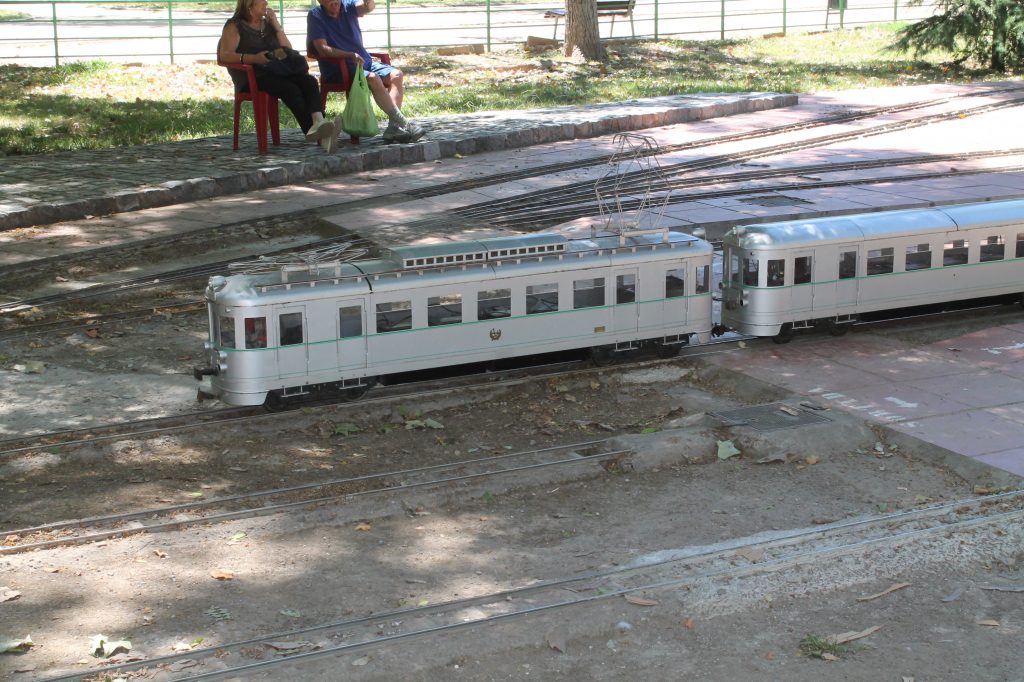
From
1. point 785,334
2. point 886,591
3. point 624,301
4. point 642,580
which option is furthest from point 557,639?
point 785,334

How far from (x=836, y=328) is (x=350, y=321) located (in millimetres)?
6044

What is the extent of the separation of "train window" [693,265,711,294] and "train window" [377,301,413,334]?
3.36 m

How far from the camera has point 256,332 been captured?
11891 mm

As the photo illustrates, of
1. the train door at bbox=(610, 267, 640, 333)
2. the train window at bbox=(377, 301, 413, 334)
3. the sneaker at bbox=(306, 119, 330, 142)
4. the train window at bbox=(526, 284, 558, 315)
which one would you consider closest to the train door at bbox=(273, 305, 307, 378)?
the train window at bbox=(377, 301, 413, 334)

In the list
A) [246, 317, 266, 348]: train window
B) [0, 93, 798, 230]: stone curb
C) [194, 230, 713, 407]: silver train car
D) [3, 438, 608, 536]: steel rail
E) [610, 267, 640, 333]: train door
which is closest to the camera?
[3, 438, 608, 536]: steel rail

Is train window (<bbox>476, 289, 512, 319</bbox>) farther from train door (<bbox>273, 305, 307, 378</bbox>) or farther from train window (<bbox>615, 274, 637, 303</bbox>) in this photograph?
train door (<bbox>273, 305, 307, 378</bbox>)

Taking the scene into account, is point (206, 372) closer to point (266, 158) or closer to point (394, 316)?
point (394, 316)

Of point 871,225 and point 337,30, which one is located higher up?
point 337,30

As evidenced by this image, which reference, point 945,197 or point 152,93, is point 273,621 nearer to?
point 945,197

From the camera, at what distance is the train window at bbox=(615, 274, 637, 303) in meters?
13.6

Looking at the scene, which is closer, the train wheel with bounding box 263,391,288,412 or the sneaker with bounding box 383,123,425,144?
the train wheel with bounding box 263,391,288,412

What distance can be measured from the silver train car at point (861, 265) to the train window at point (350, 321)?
4682 mm

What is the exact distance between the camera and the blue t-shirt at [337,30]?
20719 mm

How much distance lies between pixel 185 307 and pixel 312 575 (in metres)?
6.94
